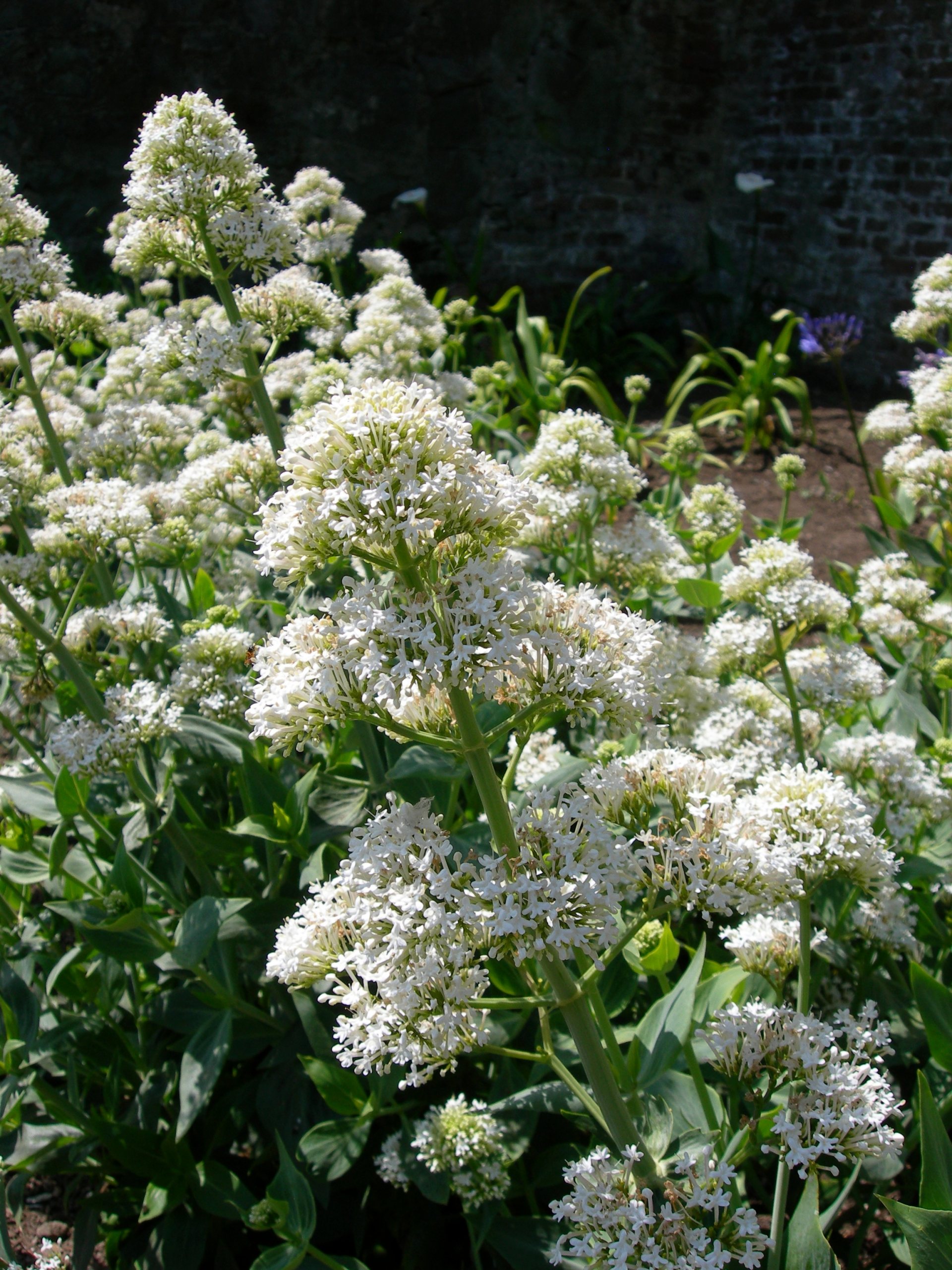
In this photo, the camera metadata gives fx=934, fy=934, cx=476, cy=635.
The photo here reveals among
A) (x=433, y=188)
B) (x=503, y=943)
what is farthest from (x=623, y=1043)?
(x=433, y=188)

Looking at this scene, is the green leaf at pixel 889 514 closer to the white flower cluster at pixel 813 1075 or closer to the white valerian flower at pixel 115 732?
the white flower cluster at pixel 813 1075

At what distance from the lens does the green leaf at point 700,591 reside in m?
2.88

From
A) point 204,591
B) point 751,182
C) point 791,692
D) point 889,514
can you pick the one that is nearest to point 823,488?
point 751,182

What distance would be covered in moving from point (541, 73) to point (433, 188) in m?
1.69

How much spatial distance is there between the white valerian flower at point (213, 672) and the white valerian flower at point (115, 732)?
4.4 inches

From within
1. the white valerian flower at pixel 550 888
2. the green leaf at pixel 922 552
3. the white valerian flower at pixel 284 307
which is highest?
the white valerian flower at pixel 284 307

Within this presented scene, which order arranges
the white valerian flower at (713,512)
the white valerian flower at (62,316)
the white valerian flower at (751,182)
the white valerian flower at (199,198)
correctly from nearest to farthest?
the white valerian flower at (199,198), the white valerian flower at (713,512), the white valerian flower at (62,316), the white valerian flower at (751,182)

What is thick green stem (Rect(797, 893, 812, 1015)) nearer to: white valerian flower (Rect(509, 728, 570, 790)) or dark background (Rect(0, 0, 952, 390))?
white valerian flower (Rect(509, 728, 570, 790))

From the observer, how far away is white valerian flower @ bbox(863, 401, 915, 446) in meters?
3.97

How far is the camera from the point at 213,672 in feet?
8.36

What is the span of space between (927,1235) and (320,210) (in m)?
4.18

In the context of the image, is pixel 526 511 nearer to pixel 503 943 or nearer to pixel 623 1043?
pixel 503 943

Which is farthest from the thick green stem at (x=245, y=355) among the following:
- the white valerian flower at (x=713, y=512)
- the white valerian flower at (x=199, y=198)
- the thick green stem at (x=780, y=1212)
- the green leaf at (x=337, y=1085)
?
the thick green stem at (x=780, y=1212)

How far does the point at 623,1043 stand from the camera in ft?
7.70
